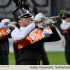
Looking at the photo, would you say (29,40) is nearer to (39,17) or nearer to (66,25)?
(39,17)

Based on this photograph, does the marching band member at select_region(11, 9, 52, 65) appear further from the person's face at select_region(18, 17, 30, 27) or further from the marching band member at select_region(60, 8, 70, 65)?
the marching band member at select_region(60, 8, 70, 65)

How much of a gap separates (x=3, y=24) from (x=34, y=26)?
11.4 inches

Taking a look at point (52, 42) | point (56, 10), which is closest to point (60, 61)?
point (52, 42)

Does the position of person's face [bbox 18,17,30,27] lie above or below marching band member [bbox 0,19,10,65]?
above

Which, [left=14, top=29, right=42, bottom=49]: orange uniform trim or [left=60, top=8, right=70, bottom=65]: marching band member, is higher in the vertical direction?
[left=60, top=8, right=70, bottom=65]: marching band member

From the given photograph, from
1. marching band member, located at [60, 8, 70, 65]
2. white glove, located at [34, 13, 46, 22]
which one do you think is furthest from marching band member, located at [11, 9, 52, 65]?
marching band member, located at [60, 8, 70, 65]

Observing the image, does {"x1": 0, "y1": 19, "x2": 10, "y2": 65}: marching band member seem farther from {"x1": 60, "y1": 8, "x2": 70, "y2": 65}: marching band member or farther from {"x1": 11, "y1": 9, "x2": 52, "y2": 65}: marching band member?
{"x1": 60, "y1": 8, "x2": 70, "y2": 65}: marching band member

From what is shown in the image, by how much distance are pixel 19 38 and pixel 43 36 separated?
0.20 metres

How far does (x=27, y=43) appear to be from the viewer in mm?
3930

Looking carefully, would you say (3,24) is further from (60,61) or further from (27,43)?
(60,61)

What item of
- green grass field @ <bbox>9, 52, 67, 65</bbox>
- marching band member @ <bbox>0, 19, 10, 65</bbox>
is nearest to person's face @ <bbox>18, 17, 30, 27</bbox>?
marching band member @ <bbox>0, 19, 10, 65</bbox>

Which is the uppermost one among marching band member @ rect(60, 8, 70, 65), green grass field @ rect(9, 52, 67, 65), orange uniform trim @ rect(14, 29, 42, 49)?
marching band member @ rect(60, 8, 70, 65)

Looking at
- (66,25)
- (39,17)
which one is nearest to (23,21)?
(39,17)

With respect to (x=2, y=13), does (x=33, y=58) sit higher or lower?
lower
